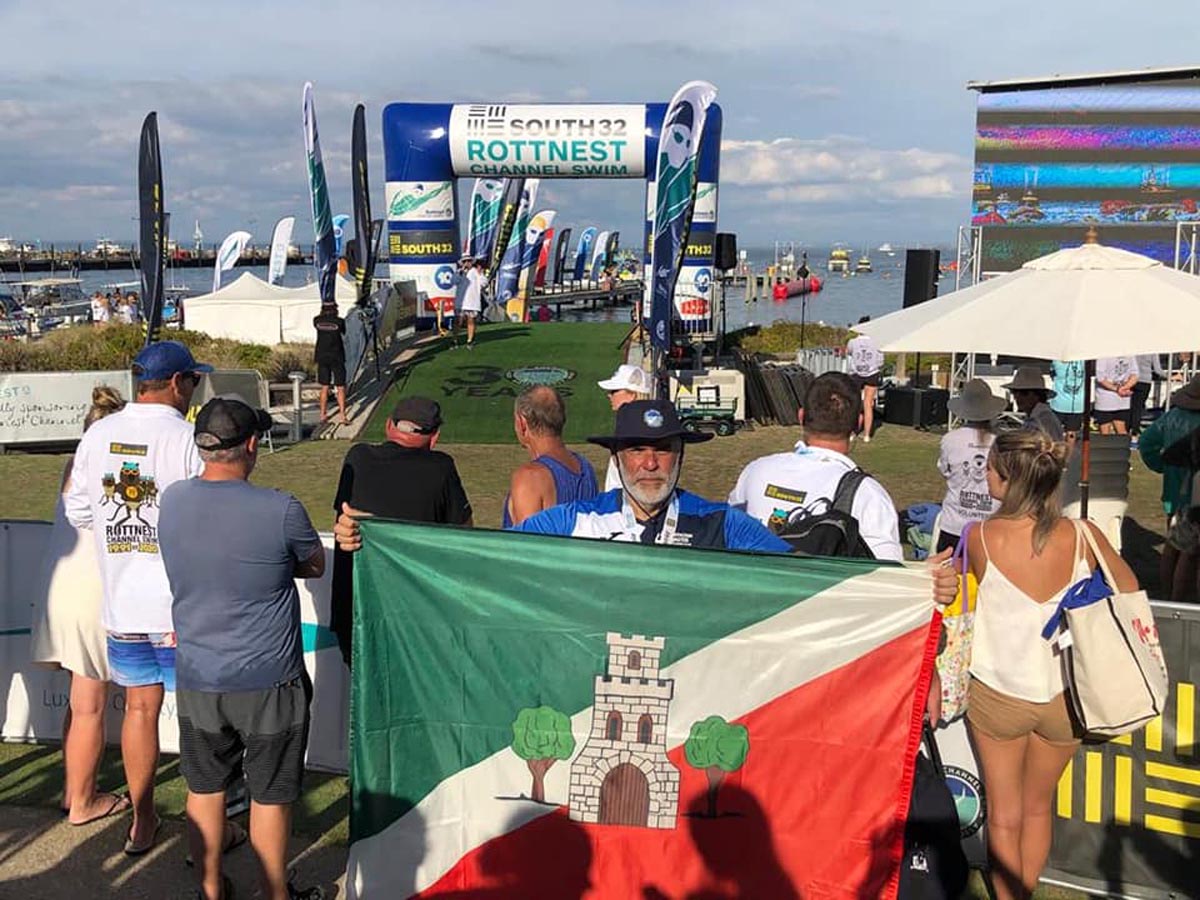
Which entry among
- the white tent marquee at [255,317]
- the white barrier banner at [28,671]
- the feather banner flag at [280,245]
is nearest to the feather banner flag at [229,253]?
the feather banner flag at [280,245]

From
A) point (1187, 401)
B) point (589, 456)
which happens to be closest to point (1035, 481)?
point (1187, 401)

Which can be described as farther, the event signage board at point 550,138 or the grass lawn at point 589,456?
the event signage board at point 550,138

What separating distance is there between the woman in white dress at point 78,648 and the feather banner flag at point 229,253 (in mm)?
38961

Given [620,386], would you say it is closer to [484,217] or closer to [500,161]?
[500,161]

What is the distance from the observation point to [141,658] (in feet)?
13.5

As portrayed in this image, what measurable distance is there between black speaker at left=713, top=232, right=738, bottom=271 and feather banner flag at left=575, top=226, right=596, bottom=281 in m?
48.9

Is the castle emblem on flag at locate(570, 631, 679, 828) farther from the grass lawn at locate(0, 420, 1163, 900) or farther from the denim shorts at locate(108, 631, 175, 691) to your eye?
the grass lawn at locate(0, 420, 1163, 900)

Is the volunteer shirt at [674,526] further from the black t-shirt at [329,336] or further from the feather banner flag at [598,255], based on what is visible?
the feather banner flag at [598,255]

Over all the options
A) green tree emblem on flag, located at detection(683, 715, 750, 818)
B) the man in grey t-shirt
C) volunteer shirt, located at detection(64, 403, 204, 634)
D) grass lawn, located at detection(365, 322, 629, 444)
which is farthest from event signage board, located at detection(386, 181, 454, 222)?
green tree emblem on flag, located at detection(683, 715, 750, 818)

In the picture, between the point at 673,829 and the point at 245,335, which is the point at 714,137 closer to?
the point at 245,335

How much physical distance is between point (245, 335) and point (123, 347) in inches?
246

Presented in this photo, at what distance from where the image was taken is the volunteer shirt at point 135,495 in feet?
13.3

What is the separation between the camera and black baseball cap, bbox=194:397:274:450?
3521 mm

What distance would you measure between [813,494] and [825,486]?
6 centimetres
